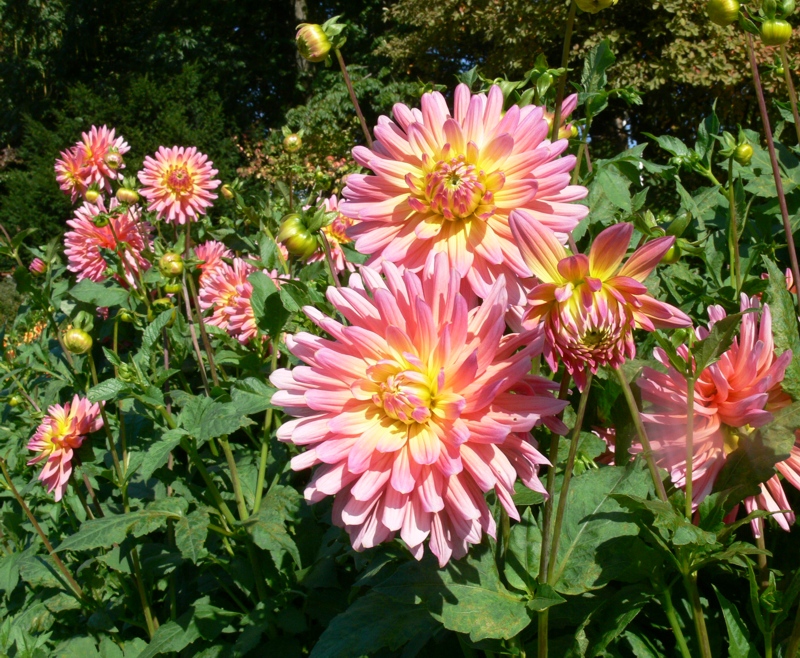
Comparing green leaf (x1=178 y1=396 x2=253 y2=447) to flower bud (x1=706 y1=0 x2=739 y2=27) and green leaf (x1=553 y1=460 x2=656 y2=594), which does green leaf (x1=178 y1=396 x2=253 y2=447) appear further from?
flower bud (x1=706 y1=0 x2=739 y2=27)

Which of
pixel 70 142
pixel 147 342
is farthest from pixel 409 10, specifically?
pixel 147 342

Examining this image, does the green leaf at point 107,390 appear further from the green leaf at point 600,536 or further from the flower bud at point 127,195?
the flower bud at point 127,195

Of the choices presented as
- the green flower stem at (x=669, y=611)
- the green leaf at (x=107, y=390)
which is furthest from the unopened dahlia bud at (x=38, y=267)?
the green flower stem at (x=669, y=611)

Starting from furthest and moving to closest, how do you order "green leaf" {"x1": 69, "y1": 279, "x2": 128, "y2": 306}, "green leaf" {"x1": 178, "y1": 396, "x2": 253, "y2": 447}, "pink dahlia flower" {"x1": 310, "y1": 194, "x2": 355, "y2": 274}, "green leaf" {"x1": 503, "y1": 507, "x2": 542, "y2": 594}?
1. "green leaf" {"x1": 69, "y1": 279, "x2": 128, "y2": 306}
2. "pink dahlia flower" {"x1": 310, "y1": 194, "x2": 355, "y2": 274}
3. "green leaf" {"x1": 178, "y1": 396, "x2": 253, "y2": 447}
4. "green leaf" {"x1": 503, "y1": 507, "x2": 542, "y2": 594}

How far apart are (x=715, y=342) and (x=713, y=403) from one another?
23cm

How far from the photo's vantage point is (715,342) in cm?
80

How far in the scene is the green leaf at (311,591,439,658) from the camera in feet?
3.13

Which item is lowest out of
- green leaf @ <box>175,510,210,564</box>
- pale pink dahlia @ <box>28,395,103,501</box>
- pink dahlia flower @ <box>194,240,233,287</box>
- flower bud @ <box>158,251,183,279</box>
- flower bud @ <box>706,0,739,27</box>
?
pale pink dahlia @ <box>28,395,103,501</box>

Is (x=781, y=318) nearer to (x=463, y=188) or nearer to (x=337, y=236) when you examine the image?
(x=463, y=188)

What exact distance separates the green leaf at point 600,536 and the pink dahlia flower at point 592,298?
0.29 meters

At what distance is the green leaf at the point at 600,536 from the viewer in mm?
901

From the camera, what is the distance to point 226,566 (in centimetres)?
160

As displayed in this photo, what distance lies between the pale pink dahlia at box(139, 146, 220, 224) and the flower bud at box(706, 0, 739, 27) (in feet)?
6.32

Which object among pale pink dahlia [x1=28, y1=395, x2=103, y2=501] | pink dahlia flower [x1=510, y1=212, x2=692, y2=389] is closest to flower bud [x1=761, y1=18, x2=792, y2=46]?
pink dahlia flower [x1=510, y1=212, x2=692, y2=389]
